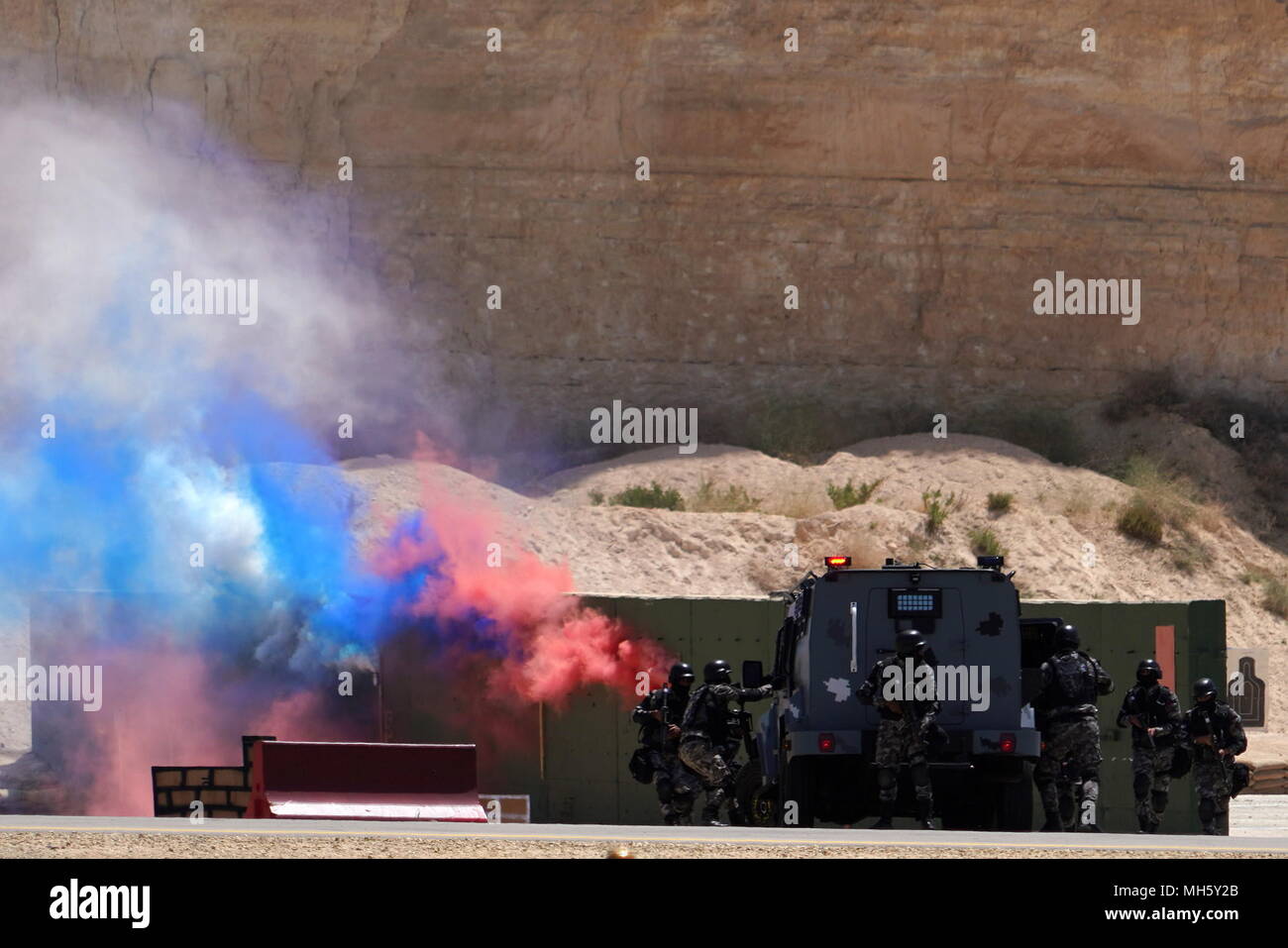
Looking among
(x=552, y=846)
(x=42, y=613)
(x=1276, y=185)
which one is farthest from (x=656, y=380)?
(x=552, y=846)

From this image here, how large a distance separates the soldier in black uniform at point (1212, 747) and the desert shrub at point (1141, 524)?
19.1 metres

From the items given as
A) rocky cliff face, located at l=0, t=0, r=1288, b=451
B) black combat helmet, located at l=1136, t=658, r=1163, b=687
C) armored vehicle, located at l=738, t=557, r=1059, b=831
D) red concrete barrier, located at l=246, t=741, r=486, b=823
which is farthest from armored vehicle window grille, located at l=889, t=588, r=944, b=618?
rocky cliff face, located at l=0, t=0, r=1288, b=451

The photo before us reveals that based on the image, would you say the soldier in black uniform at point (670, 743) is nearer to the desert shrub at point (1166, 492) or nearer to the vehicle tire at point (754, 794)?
the vehicle tire at point (754, 794)

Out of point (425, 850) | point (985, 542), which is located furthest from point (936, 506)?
point (425, 850)

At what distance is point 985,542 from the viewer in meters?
32.4

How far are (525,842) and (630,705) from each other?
7527 mm

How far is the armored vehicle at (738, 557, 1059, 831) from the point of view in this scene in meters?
13.9

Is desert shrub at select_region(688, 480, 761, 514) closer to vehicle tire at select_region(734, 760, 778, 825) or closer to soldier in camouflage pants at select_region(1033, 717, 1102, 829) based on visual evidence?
vehicle tire at select_region(734, 760, 778, 825)

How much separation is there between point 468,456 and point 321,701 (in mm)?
17174

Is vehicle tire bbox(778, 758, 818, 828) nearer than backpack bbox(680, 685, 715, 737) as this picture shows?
Yes

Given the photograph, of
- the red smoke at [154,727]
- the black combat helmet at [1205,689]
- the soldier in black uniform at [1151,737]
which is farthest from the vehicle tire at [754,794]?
the red smoke at [154,727]

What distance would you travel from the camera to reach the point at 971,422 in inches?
1517

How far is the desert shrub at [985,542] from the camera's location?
A: 32.1 metres
